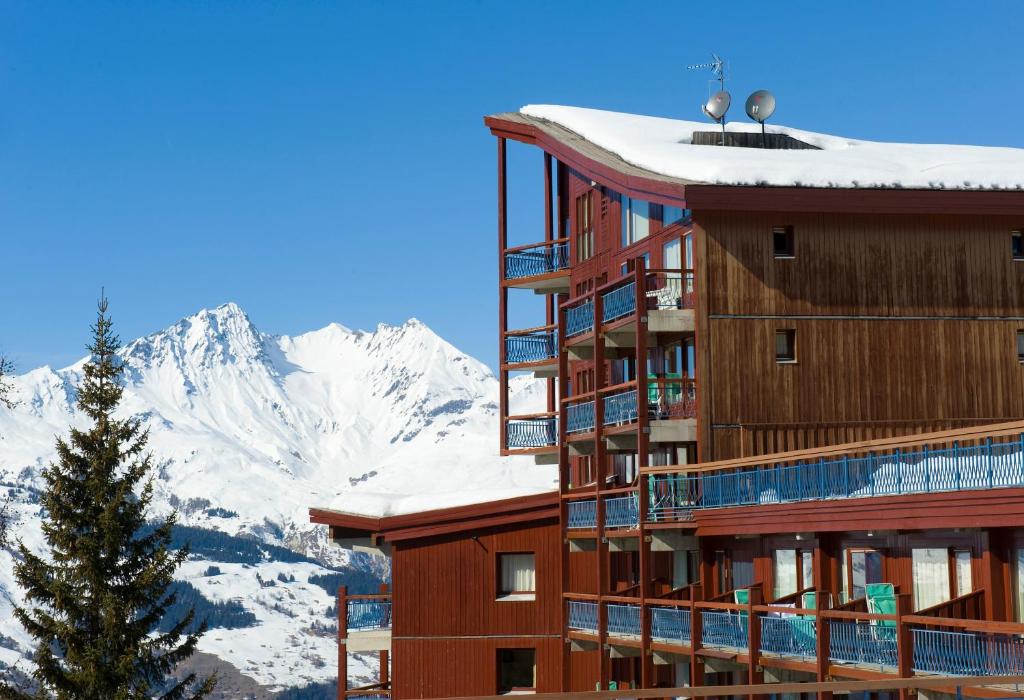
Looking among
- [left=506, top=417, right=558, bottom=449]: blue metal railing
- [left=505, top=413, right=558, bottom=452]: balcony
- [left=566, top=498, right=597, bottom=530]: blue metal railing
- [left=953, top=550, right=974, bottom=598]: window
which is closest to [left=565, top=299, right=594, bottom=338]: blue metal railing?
[left=566, top=498, right=597, bottom=530]: blue metal railing

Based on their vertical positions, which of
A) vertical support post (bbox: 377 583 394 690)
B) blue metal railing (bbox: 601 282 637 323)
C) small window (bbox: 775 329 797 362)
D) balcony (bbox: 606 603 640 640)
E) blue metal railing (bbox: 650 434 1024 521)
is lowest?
vertical support post (bbox: 377 583 394 690)

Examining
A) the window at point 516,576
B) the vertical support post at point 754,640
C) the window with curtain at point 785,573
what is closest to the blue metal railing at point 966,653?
the vertical support post at point 754,640

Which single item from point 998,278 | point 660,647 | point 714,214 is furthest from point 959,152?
point 660,647

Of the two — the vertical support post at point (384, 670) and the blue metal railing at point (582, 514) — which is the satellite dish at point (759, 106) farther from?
the vertical support post at point (384, 670)

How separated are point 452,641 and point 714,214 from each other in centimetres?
1720

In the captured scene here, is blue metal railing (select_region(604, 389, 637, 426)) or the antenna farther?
the antenna

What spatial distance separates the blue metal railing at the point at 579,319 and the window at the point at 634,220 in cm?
285

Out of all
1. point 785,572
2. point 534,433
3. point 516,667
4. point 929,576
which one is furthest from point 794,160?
point 516,667

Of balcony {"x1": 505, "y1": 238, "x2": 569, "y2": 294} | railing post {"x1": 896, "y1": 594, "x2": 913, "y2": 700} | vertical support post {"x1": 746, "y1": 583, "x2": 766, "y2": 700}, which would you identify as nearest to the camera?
railing post {"x1": 896, "y1": 594, "x2": 913, "y2": 700}

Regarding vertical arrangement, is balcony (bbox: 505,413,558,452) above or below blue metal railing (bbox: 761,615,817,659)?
above

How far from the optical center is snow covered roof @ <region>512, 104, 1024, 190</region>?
139 ft

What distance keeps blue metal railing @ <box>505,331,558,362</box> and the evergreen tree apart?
1478 cm

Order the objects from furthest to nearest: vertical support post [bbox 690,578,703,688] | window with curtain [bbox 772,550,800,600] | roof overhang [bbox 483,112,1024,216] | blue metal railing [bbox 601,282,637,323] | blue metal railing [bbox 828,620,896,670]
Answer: blue metal railing [bbox 601,282,637,323], roof overhang [bbox 483,112,1024,216], window with curtain [bbox 772,550,800,600], vertical support post [bbox 690,578,703,688], blue metal railing [bbox 828,620,896,670]

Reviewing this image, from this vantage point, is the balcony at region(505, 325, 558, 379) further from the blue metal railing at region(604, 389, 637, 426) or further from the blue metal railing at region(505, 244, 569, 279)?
the blue metal railing at region(604, 389, 637, 426)
